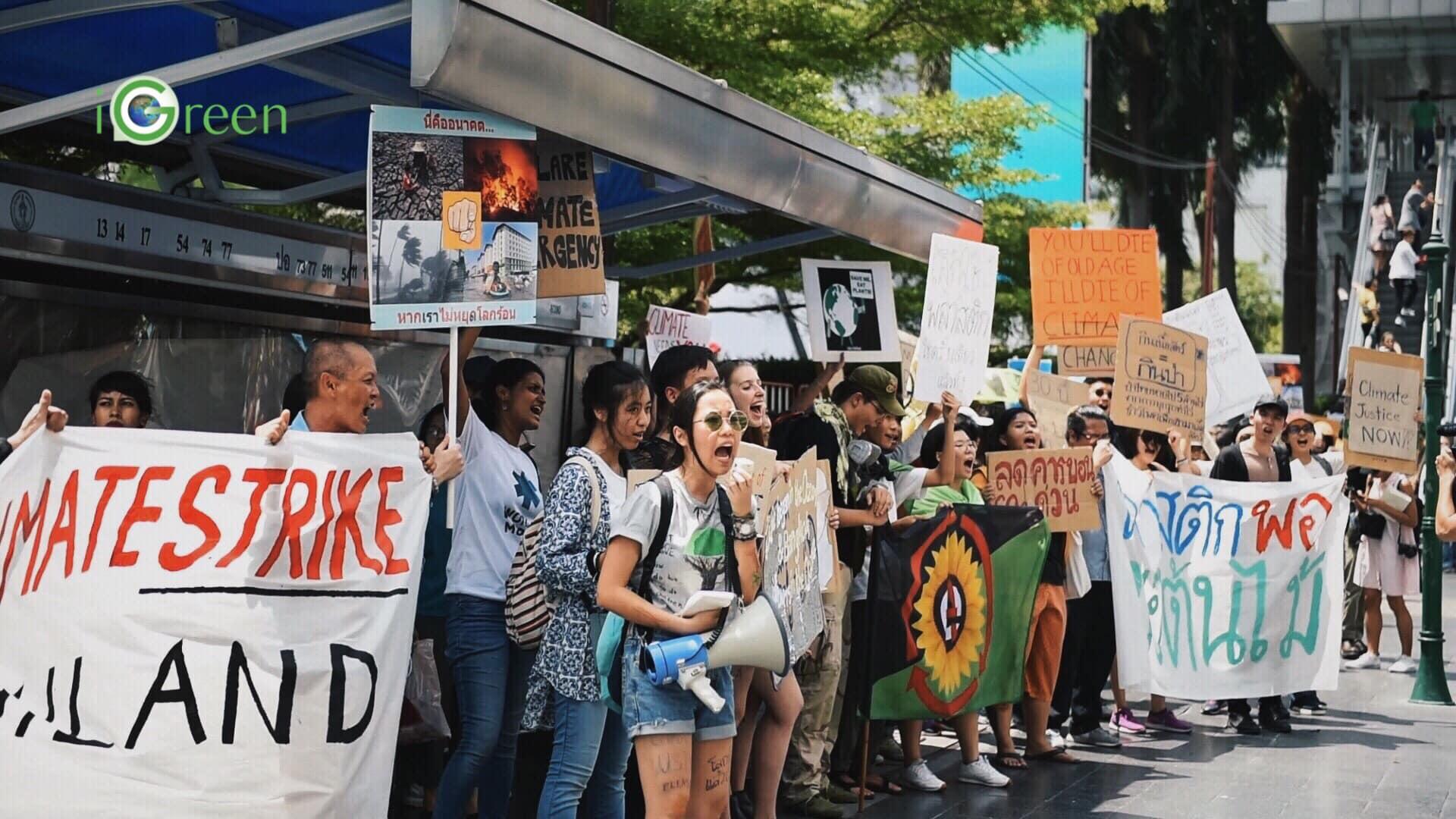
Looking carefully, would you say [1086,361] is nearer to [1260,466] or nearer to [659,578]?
[1260,466]

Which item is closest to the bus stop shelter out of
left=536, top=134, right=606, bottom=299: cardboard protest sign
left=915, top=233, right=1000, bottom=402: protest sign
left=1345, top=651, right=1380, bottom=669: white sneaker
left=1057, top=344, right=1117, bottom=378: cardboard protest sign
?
left=915, top=233, right=1000, bottom=402: protest sign

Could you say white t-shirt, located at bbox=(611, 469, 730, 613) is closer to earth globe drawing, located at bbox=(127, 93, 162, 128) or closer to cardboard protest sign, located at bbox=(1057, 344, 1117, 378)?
earth globe drawing, located at bbox=(127, 93, 162, 128)

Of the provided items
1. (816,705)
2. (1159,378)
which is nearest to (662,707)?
(816,705)

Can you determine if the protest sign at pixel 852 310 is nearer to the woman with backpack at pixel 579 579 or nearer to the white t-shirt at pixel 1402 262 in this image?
the woman with backpack at pixel 579 579

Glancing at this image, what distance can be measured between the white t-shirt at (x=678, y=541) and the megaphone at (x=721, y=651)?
0.49ft

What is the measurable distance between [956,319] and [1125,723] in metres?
3.25

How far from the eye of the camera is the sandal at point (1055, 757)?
374 inches

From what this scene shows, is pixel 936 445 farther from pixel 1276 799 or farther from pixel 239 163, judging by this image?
pixel 239 163

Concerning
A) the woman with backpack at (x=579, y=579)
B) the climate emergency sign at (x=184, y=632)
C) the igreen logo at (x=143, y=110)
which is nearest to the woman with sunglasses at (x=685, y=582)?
the woman with backpack at (x=579, y=579)

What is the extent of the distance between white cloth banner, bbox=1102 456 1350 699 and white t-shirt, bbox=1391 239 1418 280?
59.7ft

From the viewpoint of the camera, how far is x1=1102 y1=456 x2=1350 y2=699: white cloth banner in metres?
10.1

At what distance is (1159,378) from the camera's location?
10.5m

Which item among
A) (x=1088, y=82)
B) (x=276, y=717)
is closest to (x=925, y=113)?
(x=276, y=717)

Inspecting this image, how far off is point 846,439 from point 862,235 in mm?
1011
